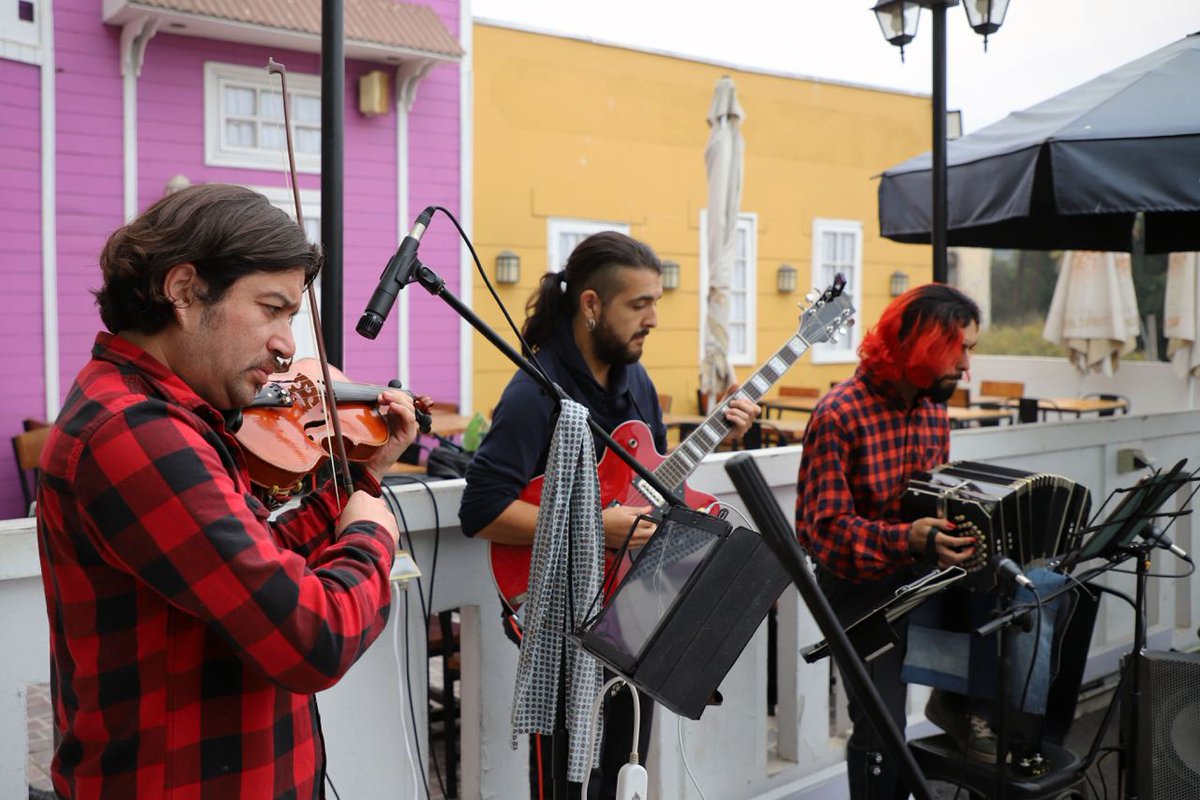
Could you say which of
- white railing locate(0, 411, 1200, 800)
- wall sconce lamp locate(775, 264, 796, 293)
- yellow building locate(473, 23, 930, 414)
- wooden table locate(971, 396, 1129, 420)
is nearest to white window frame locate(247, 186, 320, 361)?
yellow building locate(473, 23, 930, 414)

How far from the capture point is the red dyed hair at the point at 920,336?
2.97 m

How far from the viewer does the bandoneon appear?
2758 millimetres

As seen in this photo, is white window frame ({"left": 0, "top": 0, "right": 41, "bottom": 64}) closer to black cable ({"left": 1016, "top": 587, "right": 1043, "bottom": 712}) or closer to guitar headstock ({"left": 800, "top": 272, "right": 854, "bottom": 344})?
guitar headstock ({"left": 800, "top": 272, "right": 854, "bottom": 344})

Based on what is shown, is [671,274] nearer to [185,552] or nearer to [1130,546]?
[1130,546]

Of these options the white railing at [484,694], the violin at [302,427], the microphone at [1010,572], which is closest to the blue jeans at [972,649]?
the microphone at [1010,572]

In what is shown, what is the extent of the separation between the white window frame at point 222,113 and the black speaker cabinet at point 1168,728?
24.9ft

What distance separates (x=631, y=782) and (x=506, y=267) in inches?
364

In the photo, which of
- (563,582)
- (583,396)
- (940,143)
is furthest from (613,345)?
(940,143)

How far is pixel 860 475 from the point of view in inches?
118

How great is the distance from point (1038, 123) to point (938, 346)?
1709mm

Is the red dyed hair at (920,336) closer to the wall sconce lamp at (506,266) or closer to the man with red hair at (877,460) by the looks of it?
the man with red hair at (877,460)

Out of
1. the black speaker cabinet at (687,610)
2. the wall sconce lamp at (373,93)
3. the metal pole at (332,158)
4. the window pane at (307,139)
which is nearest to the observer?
the black speaker cabinet at (687,610)

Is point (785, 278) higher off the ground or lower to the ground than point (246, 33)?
lower

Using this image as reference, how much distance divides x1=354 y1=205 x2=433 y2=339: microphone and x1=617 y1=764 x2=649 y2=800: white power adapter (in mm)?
939
